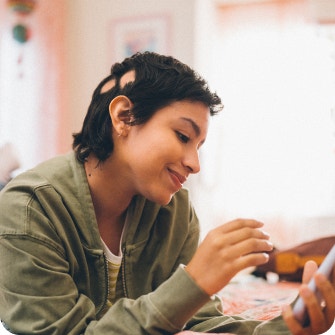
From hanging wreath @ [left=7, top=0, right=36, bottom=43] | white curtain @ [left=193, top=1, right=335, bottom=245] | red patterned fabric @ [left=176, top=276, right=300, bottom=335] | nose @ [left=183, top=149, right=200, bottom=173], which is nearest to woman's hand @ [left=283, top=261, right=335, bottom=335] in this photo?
nose @ [left=183, top=149, right=200, bottom=173]

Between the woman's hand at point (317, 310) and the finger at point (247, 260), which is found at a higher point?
the finger at point (247, 260)

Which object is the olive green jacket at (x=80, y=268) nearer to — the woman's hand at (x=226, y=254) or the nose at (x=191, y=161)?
the woman's hand at (x=226, y=254)

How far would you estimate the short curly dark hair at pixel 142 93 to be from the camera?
102 centimetres

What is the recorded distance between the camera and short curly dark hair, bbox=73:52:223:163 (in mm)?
1021

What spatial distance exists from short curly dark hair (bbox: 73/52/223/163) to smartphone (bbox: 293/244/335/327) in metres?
0.42

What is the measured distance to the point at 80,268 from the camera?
3.42 ft

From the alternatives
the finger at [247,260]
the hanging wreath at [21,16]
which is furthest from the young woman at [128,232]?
the hanging wreath at [21,16]

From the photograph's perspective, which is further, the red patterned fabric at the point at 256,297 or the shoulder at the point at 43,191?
the red patterned fabric at the point at 256,297

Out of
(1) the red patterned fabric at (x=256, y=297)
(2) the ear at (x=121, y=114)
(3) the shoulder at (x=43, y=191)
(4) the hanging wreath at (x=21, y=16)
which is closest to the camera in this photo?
(3) the shoulder at (x=43, y=191)

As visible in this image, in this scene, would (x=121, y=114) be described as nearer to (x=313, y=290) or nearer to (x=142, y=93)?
(x=142, y=93)

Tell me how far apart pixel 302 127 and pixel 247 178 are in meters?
0.49

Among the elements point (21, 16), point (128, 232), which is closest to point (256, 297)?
point (128, 232)

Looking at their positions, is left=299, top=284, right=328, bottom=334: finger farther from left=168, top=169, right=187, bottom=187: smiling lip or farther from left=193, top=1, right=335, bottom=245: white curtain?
left=193, top=1, right=335, bottom=245: white curtain

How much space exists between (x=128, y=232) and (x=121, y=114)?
10.4 inches
